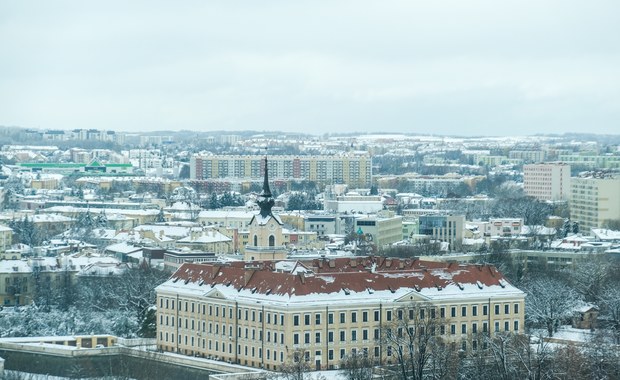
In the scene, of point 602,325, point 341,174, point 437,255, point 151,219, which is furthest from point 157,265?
point 341,174

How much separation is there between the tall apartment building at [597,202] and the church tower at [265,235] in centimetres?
3901

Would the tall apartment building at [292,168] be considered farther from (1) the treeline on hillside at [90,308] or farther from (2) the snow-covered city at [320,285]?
(1) the treeline on hillside at [90,308]

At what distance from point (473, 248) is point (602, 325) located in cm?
2528

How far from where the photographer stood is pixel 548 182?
128500mm

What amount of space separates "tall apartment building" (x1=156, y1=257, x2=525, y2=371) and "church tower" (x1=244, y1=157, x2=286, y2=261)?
321 centimetres

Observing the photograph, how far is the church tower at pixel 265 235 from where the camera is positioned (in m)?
58.0

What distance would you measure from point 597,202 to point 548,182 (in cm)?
3111

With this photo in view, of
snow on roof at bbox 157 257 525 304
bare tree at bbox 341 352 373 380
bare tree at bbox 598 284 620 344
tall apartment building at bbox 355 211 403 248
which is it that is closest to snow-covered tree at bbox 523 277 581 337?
bare tree at bbox 598 284 620 344

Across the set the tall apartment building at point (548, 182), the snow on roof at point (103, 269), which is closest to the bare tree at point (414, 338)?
the snow on roof at point (103, 269)

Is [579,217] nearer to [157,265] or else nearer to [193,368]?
[157,265]

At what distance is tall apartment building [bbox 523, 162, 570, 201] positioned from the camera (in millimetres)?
126438

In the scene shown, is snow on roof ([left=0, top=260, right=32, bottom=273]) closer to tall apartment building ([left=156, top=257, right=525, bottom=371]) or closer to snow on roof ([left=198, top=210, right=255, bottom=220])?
tall apartment building ([left=156, top=257, right=525, bottom=371])

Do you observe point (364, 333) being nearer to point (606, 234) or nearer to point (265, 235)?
point (265, 235)

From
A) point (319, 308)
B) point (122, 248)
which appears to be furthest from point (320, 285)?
point (122, 248)
